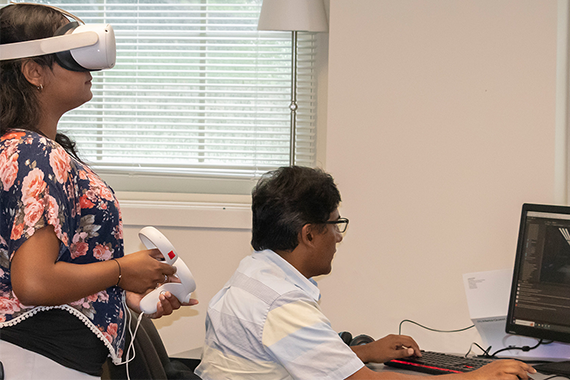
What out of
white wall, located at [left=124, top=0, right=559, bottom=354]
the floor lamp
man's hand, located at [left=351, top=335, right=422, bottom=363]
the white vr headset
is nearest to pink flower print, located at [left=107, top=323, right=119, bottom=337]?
the white vr headset

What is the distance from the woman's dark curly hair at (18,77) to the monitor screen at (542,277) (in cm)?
136

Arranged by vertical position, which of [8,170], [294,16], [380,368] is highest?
[294,16]

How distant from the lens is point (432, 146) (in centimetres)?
204

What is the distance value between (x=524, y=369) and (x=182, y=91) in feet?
6.33

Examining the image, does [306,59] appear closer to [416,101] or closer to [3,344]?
[416,101]

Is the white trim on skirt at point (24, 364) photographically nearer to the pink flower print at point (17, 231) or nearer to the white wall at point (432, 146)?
the pink flower print at point (17, 231)

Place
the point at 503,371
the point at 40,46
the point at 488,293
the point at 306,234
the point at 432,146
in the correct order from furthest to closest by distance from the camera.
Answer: the point at 432,146 < the point at 488,293 < the point at 306,234 < the point at 503,371 < the point at 40,46

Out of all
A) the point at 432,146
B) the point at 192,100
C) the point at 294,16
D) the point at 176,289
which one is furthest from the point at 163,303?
the point at 192,100

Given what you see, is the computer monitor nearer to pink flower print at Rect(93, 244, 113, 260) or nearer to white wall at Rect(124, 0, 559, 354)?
white wall at Rect(124, 0, 559, 354)

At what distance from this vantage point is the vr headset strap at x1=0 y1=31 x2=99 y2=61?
1018 mm

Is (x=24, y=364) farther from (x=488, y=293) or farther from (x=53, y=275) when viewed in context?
(x=488, y=293)

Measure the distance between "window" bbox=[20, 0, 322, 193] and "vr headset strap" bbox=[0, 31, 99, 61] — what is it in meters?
1.49

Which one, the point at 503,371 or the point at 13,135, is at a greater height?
the point at 13,135

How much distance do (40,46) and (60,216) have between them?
0.36 meters
